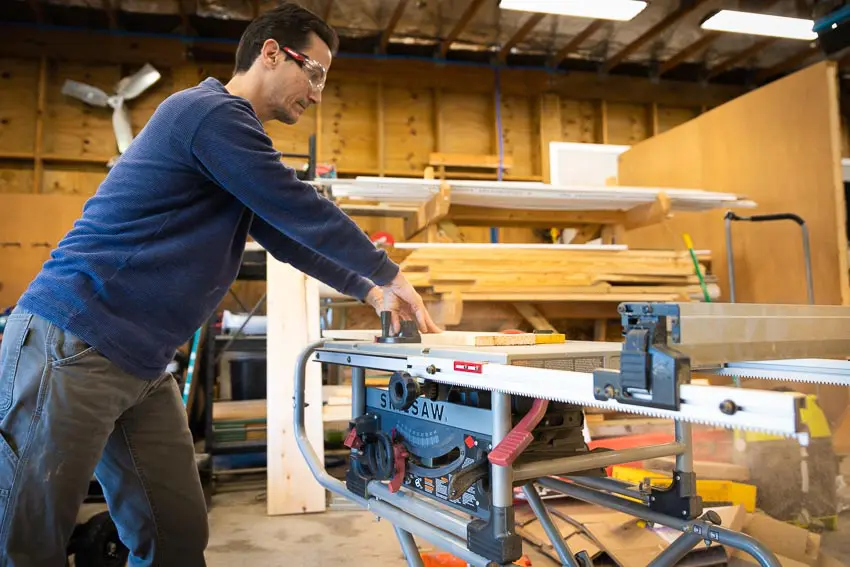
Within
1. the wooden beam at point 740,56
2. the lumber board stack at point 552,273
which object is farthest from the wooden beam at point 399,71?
the lumber board stack at point 552,273

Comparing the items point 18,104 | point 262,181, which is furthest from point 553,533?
point 18,104

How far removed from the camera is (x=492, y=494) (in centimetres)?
115

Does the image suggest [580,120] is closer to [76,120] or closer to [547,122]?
[547,122]

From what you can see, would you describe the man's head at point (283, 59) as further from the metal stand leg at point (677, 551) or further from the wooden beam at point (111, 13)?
the wooden beam at point (111, 13)

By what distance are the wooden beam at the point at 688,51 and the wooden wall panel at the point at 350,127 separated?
3.23 metres

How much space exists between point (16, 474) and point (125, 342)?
31 cm

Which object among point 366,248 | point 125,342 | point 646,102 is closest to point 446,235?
point 366,248

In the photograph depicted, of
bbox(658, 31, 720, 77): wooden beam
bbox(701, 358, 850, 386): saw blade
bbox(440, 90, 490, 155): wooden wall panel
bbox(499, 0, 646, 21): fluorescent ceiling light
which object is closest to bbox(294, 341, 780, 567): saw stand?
bbox(701, 358, 850, 386): saw blade

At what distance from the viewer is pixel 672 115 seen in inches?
291

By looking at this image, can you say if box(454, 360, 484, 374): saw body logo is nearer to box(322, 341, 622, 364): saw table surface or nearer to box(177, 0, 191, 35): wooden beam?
box(322, 341, 622, 364): saw table surface

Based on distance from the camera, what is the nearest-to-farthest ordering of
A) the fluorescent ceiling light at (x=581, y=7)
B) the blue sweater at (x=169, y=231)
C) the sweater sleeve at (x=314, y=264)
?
the blue sweater at (x=169, y=231), the sweater sleeve at (x=314, y=264), the fluorescent ceiling light at (x=581, y=7)

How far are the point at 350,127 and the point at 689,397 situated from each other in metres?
6.14

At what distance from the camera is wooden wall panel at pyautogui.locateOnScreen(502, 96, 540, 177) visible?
6867mm

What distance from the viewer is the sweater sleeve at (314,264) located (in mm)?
1779
